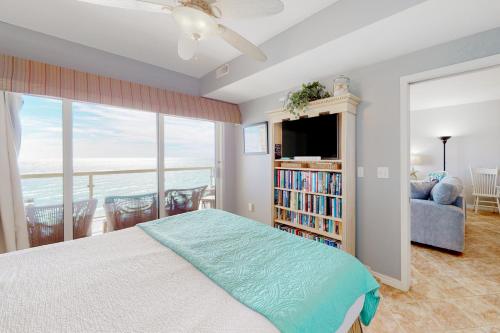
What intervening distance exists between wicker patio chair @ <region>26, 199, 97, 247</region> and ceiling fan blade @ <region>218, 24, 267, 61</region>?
2.42m

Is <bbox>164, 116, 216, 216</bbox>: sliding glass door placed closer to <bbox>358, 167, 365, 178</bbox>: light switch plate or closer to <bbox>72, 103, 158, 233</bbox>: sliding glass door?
<bbox>72, 103, 158, 233</bbox>: sliding glass door

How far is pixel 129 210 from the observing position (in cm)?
278

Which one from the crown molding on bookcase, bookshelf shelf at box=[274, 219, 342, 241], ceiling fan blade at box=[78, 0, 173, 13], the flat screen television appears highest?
ceiling fan blade at box=[78, 0, 173, 13]

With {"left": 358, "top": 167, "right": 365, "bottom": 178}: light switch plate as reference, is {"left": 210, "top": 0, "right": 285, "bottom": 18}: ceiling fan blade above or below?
above

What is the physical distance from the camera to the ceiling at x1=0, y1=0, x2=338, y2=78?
175 centimetres

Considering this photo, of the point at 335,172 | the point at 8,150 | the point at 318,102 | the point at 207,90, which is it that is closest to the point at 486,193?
the point at 335,172

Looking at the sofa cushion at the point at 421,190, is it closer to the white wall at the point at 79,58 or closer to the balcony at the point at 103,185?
the balcony at the point at 103,185

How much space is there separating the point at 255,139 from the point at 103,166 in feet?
6.83

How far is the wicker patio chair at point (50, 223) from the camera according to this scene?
7.16 feet

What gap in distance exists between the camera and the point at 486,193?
4387mm

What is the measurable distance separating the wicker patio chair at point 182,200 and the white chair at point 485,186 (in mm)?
5688

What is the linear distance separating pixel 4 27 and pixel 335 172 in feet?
11.3

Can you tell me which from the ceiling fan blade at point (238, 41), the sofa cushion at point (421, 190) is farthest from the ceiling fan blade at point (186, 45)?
the sofa cushion at point (421, 190)

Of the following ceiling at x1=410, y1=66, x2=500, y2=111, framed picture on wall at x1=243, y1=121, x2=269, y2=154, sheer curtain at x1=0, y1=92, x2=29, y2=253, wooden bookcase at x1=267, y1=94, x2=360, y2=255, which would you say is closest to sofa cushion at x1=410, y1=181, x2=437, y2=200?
ceiling at x1=410, y1=66, x2=500, y2=111
